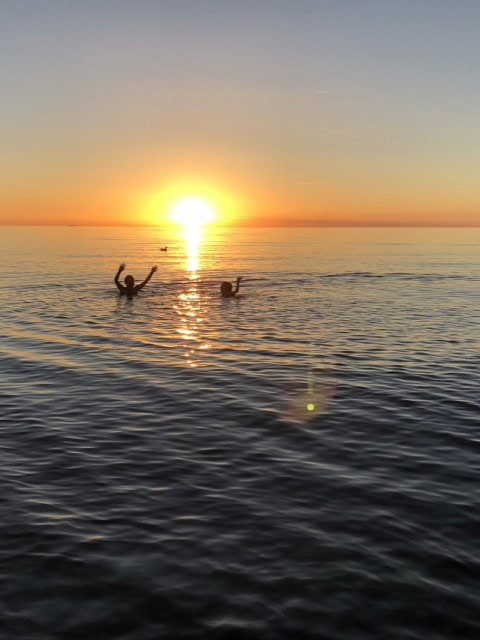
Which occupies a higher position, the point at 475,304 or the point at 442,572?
the point at 475,304

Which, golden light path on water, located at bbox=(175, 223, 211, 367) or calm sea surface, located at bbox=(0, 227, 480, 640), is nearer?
calm sea surface, located at bbox=(0, 227, 480, 640)

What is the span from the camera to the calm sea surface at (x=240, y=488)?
814 centimetres

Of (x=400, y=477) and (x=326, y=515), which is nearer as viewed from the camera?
(x=326, y=515)

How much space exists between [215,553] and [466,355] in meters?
18.3

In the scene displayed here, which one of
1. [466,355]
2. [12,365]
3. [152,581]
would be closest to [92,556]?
[152,581]

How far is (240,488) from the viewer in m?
11.9

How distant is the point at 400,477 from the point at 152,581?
20.0 feet

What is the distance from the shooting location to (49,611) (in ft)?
26.4

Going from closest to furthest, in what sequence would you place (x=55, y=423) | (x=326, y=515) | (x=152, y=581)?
(x=152, y=581), (x=326, y=515), (x=55, y=423)

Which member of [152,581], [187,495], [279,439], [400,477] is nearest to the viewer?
[152,581]

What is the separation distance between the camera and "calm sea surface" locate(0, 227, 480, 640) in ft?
26.7

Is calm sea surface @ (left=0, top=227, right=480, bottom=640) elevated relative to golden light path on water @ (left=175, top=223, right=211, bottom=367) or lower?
lower

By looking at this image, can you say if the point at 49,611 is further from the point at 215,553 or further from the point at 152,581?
the point at 215,553

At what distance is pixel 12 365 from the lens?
23250mm
